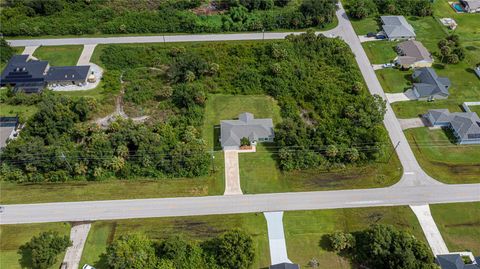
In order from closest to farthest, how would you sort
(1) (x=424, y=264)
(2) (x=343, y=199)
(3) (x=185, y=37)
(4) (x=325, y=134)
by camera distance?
(1) (x=424, y=264)
(2) (x=343, y=199)
(4) (x=325, y=134)
(3) (x=185, y=37)

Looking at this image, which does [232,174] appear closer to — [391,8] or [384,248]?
[384,248]

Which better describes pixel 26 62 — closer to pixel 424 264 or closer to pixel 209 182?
pixel 209 182

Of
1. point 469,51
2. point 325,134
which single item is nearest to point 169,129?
point 325,134

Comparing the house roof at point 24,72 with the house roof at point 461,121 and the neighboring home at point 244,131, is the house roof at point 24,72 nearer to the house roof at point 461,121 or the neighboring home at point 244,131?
the neighboring home at point 244,131

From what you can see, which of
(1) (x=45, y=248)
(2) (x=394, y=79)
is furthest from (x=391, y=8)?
(1) (x=45, y=248)

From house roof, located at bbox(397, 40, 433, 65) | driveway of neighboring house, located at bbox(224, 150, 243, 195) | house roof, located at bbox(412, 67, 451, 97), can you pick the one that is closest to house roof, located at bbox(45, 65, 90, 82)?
driveway of neighboring house, located at bbox(224, 150, 243, 195)

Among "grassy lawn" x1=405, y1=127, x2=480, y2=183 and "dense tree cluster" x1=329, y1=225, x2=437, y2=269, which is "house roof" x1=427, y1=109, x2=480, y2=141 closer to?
"grassy lawn" x1=405, y1=127, x2=480, y2=183
